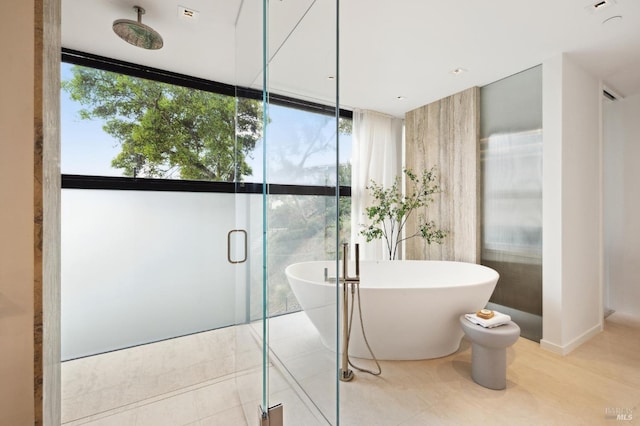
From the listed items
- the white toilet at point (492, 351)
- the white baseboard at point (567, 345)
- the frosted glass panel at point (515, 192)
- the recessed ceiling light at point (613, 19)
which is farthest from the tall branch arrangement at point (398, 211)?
the recessed ceiling light at point (613, 19)

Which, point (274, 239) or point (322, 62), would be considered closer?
point (322, 62)

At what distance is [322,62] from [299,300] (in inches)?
47.8

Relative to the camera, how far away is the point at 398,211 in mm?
3738

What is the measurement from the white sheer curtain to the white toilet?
200cm

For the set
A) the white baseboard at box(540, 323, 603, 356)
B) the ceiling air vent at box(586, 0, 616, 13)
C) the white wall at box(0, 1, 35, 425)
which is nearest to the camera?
the white wall at box(0, 1, 35, 425)

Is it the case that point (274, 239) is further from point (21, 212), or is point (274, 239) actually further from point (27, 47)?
point (27, 47)

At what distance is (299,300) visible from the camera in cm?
164

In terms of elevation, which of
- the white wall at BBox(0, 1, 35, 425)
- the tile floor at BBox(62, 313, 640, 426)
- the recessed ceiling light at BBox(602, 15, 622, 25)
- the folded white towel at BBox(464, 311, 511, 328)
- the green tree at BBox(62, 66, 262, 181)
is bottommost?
the tile floor at BBox(62, 313, 640, 426)

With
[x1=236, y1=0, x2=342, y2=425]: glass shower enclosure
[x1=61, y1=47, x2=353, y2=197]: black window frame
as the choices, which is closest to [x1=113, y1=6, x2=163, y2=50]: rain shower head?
[x1=61, y1=47, x2=353, y2=197]: black window frame

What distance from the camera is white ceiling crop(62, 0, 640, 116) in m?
1.29

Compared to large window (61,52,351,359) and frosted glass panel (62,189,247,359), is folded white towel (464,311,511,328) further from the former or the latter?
frosted glass panel (62,189,247,359)

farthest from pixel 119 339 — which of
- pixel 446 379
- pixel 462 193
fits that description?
pixel 462 193

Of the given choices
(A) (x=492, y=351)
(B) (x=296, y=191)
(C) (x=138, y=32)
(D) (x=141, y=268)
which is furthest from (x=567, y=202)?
(D) (x=141, y=268)

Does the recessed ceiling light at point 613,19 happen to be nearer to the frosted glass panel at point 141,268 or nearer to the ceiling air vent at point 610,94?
the ceiling air vent at point 610,94
